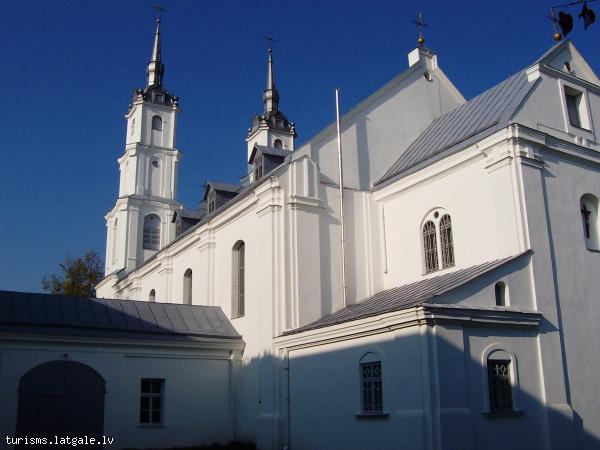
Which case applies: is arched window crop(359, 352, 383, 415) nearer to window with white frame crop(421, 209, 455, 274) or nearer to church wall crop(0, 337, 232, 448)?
window with white frame crop(421, 209, 455, 274)

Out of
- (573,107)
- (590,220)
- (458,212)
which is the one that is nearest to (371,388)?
(458,212)

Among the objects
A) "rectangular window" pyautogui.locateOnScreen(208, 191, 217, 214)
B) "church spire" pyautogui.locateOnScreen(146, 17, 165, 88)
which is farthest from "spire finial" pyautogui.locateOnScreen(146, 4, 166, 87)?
"rectangular window" pyautogui.locateOnScreen(208, 191, 217, 214)

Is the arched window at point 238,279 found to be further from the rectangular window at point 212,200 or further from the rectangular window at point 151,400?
the rectangular window at point 212,200

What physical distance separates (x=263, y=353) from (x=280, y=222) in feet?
12.9

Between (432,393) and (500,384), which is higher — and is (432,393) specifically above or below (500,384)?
below

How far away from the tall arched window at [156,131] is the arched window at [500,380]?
31.3 metres

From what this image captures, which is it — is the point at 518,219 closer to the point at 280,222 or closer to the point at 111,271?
the point at 280,222

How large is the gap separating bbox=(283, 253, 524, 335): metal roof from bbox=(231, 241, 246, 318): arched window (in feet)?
14.6

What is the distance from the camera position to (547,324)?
15562mm

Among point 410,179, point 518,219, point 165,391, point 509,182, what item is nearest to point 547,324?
point 518,219

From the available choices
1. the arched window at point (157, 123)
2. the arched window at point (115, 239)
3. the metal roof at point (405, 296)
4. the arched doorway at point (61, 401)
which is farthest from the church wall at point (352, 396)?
the arched window at point (157, 123)

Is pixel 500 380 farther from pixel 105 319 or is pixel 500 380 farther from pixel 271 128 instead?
pixel 271 128

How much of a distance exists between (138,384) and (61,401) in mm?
2211

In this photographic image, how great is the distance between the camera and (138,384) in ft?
63.0
